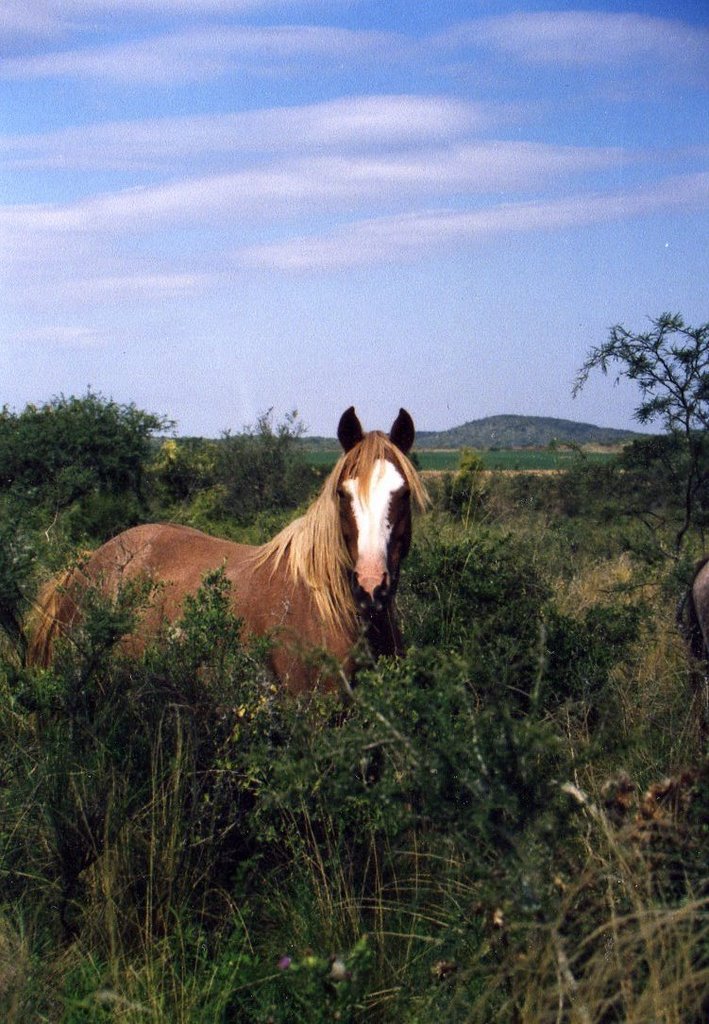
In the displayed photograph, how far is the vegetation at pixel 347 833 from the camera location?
2393 mm

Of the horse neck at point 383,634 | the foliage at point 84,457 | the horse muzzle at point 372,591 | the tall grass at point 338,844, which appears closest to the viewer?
the tall grass at point 338,844

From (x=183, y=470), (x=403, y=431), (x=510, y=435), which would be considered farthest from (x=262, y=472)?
(x=403, y=431)

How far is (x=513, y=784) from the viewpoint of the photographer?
2529 mm

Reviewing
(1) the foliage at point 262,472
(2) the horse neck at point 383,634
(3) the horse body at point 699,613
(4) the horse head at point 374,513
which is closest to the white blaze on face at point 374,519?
(4) the horse head at point 374,513

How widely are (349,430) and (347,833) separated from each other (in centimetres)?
189

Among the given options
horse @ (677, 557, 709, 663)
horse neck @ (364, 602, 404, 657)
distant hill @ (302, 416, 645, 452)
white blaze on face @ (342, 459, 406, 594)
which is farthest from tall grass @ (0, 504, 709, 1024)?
distant hill @ (302, 416, 645, 452)

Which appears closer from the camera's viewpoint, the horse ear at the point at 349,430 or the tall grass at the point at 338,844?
the tall grass at the point at 338,844

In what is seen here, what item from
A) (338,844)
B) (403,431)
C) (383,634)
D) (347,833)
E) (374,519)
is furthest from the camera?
(403,431)

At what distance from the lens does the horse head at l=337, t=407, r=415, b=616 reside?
3971 millimetres

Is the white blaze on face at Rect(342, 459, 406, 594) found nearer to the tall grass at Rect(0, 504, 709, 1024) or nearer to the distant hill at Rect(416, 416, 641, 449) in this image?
the tall grass at Rect(0, 504, 709, 1024)

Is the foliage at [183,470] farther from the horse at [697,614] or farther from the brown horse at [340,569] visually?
the horse at [697,614]

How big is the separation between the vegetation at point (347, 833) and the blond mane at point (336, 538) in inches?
21.8

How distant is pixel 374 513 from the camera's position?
4098mm

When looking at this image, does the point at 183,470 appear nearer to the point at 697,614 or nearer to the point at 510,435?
the point at 510,435
